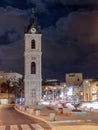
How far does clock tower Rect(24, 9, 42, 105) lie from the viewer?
11062 centimetres

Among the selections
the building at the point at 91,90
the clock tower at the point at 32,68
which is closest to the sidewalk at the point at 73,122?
the clock tower at the point at 32,68

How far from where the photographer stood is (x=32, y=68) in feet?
372

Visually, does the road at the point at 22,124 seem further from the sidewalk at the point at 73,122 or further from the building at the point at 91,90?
the building at the point at 91,90

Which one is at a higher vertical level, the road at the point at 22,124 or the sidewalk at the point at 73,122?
the sidewalk at the point at 73,122

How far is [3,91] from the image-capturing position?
174 meters

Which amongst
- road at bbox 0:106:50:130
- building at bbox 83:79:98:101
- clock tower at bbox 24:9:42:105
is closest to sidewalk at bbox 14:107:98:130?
road at bbox 0:106:50:130

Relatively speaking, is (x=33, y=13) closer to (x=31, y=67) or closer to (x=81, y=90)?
(x=31, y=67)

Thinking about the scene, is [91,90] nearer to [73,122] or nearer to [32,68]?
[32,68]

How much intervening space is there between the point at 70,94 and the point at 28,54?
209 ft

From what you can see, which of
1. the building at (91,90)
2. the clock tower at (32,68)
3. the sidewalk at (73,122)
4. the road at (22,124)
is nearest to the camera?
the sidewalk at (73,122)

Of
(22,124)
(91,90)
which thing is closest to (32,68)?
(91,90)

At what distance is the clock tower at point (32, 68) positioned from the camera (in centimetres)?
11062

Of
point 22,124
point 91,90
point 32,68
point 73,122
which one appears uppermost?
point 32,68

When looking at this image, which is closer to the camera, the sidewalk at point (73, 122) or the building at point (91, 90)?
the sidewalk at point (73, 122)
